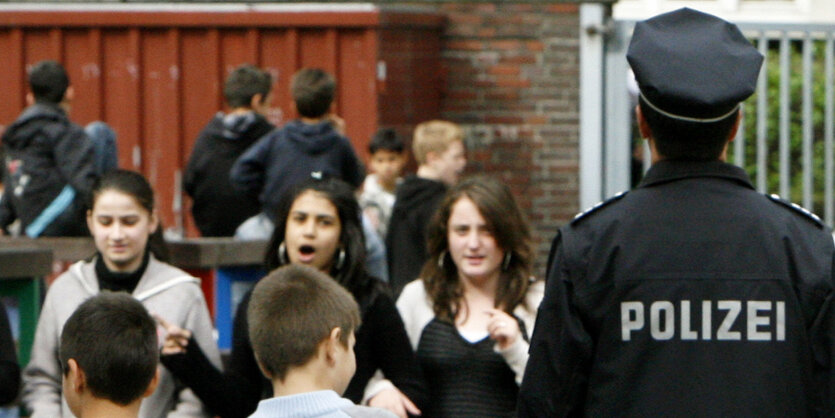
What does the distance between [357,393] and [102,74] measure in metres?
7.78

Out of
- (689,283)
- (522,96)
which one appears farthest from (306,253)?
(522,96)

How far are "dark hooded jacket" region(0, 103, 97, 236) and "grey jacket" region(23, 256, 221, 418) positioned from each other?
118 inches

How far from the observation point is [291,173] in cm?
758

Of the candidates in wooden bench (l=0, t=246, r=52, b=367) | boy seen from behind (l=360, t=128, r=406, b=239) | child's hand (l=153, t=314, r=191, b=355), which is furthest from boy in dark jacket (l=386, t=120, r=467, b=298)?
child's hand (l=153, t=314, r=191, b=355)

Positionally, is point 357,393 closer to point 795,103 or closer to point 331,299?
point 331,299

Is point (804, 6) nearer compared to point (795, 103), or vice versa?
point (795, 103)

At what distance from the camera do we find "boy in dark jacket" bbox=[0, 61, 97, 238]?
305 inches

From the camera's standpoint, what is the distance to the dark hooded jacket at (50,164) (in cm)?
775

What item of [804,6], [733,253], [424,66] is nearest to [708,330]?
[733,253]

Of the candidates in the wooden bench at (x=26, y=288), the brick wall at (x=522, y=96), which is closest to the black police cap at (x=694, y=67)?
the wooden bench at (x=26, y=288)

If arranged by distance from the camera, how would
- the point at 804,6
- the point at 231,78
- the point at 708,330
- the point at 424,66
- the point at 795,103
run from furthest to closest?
the point at 804,6, the point at 424,66, the point at 795,103, the point at 231,78, the point at 708,330

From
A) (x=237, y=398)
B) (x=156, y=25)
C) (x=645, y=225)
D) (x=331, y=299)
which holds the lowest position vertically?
(x=237, y=398)

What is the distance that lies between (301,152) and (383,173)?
152cm

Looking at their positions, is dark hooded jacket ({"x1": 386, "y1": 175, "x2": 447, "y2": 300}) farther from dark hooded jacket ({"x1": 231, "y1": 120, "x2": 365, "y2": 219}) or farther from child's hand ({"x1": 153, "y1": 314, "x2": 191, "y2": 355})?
child's hand ({"x1": 153, "y1": 314, "x2": 191, "y2": 355})
